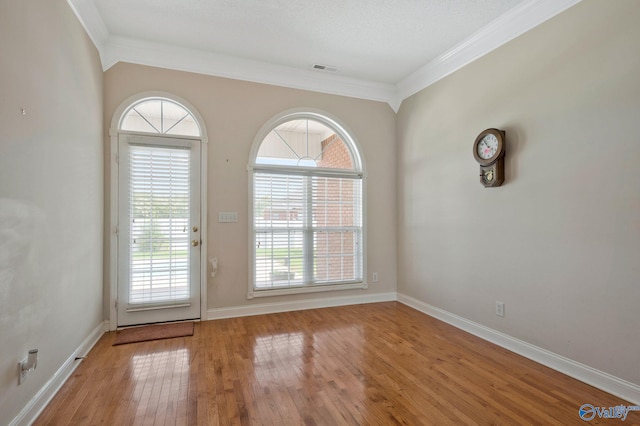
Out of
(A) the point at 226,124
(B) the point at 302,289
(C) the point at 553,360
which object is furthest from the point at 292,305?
(C) the point at 553,360

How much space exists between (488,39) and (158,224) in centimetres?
388

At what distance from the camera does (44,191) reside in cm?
203

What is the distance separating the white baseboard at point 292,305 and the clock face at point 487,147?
2312 millimetres

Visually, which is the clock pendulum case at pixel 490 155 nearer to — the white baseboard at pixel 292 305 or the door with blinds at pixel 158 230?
the white baseboard at pixel 292 305

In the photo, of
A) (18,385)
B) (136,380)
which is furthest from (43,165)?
(136,380)

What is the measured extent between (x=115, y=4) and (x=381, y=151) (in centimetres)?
331

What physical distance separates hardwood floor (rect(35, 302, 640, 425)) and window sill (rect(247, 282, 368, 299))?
612mm

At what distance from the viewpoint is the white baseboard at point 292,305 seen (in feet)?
12.0

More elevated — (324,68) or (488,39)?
(324,68)

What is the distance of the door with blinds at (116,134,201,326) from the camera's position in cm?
333

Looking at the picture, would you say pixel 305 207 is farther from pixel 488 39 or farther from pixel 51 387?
pixel 51 387

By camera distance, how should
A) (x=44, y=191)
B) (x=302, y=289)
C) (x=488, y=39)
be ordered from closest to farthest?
(x=44, y=191)
(x=488, y=39)
(x=302, y=289)

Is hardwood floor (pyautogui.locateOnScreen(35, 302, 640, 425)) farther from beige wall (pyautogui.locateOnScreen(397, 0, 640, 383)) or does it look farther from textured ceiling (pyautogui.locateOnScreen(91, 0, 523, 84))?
textured ceiling (pyautogui.locateOnScreen(91, 0, 523, 84))

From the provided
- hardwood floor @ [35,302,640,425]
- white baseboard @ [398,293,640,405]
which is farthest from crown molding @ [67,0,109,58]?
white baseboard @ [398,293,640,405]
